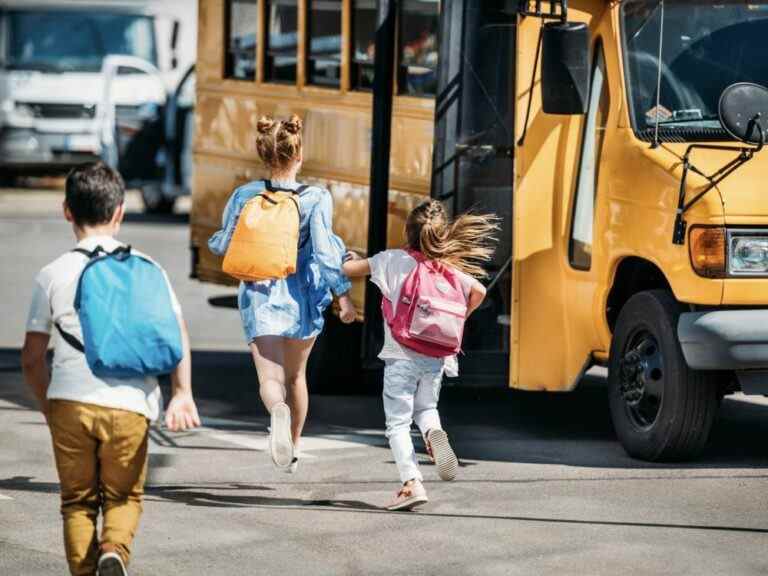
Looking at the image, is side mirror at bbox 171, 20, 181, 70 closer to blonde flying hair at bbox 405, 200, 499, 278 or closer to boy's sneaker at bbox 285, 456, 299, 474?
boy's sneaker at bbox 285, 456, 299, 474

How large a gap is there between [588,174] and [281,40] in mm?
3220

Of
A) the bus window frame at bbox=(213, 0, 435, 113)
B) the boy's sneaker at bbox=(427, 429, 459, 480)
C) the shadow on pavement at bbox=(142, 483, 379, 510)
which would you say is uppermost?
the bus window frame at bbox=(213, 0, 435, 113)

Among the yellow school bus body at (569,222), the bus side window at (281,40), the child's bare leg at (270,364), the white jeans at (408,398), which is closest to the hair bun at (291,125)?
the child's bare leg at (270,364)

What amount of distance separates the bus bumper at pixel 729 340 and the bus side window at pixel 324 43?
3.50 meters

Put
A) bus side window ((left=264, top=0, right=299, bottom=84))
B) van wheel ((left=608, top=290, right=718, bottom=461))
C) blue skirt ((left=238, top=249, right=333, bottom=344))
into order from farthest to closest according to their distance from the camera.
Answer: bus side window ((left=264, top=0, right=299, bottom=84)) < van wheel ((left=608, top=290, right=718, bottom=461)) < blue skirt ((left=238, top=249, right=333, bottom=344))

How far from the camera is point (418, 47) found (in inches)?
401

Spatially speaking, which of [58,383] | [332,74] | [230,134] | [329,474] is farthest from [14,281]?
[58,383]

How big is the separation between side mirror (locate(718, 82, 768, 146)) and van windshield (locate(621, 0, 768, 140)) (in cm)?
52

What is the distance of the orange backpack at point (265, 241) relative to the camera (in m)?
7.82

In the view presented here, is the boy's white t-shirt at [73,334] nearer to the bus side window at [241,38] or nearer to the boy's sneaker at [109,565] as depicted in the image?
the boy's sneaker at [109,565]

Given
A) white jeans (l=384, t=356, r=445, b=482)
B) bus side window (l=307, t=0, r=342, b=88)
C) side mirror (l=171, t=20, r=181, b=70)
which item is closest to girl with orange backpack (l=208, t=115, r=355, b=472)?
white jeans (l=384, t=356, r=445, b=482)

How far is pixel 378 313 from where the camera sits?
982 centimetres

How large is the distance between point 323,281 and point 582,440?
76.6 inches

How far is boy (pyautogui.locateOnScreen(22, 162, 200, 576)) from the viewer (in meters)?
5.80
